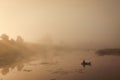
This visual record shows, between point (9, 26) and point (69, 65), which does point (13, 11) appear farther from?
point (69, 65)

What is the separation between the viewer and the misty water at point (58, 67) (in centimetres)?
631

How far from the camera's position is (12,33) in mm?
6453

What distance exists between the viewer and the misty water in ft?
20.7

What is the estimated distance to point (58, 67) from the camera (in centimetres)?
641

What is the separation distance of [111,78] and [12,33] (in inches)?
92.4

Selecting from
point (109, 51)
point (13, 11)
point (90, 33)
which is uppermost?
point (13, 11)

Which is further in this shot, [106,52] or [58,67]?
[106,52]

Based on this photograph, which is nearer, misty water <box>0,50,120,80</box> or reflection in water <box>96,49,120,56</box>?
misty water <box>0,50,120,80</box>

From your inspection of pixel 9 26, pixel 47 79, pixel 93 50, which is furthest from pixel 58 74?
pixel 9 26

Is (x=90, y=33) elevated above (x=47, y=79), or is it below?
above

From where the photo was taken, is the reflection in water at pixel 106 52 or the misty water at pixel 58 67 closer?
the misty water at pixel 58 67

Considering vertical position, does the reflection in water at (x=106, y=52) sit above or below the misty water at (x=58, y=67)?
above

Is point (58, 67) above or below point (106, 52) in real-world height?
below

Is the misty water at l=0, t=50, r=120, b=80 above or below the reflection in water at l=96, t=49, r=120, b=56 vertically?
below
